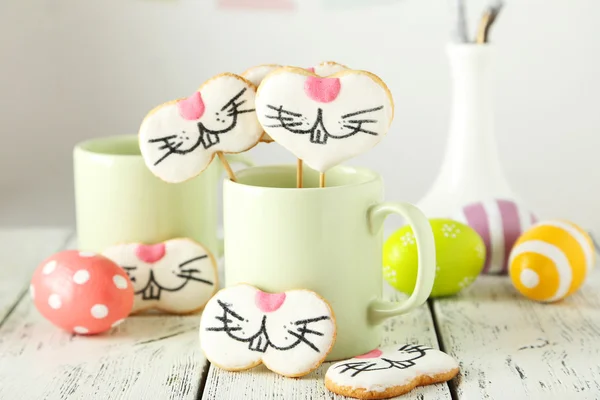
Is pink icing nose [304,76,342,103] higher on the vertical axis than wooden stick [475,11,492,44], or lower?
lower

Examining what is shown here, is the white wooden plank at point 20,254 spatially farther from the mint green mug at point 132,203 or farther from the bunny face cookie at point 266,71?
the bunny face cookie at point 266,71

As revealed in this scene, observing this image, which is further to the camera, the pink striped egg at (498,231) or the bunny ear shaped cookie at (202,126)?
the pink striped egg at (498,231)

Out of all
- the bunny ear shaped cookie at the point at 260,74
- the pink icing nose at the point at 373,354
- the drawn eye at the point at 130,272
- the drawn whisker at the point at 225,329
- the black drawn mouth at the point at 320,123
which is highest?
the bunny ear shaped cookie at the point at 260,74

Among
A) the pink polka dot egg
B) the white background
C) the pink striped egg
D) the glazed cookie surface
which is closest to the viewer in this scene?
the glazed cookie surface

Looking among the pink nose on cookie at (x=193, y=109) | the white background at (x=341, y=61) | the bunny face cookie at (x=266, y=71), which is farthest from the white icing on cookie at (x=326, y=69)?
the white background at (x=341, y=61)

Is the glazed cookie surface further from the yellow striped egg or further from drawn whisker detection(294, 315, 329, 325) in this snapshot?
the yellow striped egg

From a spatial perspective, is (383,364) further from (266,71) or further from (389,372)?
(266,71)

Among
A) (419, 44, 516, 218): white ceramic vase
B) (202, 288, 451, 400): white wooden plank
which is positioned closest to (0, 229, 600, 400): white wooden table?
(202, 288, 451, 400): white wooden plank
